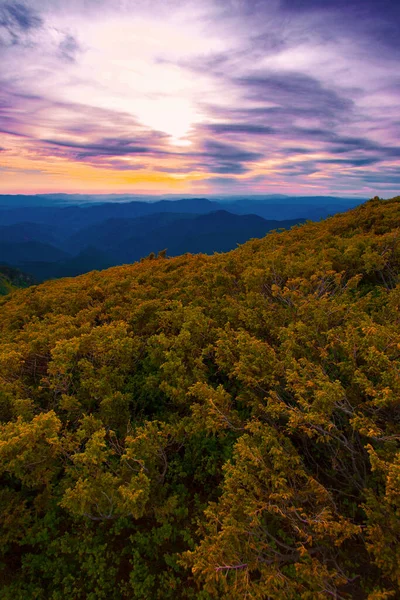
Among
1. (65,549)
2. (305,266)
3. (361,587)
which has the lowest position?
(65,549)

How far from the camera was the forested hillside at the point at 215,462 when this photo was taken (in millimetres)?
4977

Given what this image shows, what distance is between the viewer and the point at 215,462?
24.3 ft

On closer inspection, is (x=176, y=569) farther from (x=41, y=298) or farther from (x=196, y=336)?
(x=41, y=298)

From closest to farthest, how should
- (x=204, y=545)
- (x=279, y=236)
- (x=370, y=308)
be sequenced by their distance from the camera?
(x=204, y=545)
(x=370, y=308)
(x=279, y=236)

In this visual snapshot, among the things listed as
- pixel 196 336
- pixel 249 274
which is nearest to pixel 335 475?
pixel 196 336

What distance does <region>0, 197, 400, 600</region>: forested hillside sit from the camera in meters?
4.98

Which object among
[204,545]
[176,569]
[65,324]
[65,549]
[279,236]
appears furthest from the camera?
[279,236]

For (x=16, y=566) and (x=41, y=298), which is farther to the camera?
(x=41, y=298)

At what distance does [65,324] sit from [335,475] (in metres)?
10.1

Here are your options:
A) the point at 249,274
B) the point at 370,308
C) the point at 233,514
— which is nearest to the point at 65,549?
the point at 233,514

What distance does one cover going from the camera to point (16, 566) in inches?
267

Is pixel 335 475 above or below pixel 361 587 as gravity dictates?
above

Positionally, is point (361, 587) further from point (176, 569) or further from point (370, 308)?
point (370, 308)

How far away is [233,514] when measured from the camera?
514cm
